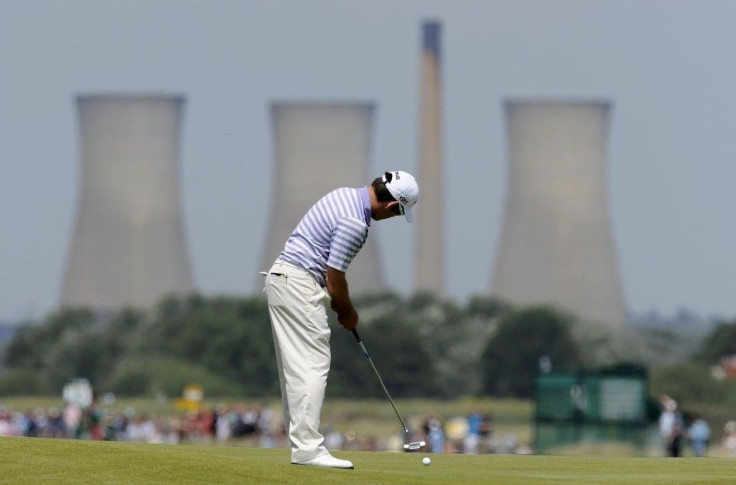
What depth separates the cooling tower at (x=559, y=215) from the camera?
99.4 m

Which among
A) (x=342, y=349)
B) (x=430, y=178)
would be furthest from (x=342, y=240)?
(x=430, y=178)

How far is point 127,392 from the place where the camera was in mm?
104125

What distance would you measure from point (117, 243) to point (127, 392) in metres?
9.63

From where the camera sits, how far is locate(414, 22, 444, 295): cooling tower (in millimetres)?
125000

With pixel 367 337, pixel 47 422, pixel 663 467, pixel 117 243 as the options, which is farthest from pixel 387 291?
pixel 663 467

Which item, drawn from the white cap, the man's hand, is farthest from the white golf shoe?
the white cap

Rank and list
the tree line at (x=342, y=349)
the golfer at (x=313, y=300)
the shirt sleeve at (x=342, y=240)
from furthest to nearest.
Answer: the tree line at (x=342, y=349), the golfer at (x=313, y=300), the shirt sleeve at (x=342, y=240)

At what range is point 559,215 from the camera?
351 ft

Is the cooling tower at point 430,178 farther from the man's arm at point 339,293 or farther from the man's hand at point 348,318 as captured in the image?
the man's arm at point 339,293

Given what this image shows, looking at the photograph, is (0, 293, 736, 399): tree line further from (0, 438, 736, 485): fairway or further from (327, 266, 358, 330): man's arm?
(327, 266, 358, 330): man's arm

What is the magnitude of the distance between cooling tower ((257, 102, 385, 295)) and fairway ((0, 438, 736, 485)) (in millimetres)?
86491

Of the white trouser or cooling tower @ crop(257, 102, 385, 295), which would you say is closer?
the white trouser

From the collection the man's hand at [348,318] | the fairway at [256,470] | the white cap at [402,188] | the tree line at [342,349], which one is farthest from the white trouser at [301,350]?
the tree line at [342,349]

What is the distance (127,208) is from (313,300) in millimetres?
96528
